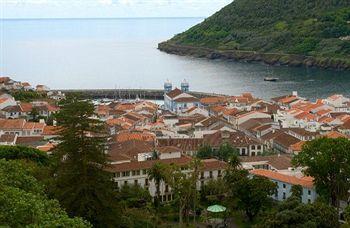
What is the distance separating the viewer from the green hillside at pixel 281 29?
138 m

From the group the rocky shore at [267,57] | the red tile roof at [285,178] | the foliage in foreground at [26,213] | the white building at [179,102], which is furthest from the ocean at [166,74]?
the foliage in foreground at [26,213]

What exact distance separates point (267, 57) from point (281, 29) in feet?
44.3

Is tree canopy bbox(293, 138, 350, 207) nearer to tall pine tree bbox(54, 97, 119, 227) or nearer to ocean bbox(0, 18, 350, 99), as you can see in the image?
tall pine tree bbox(54, 97, 119, 227)

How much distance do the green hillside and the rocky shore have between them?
1373 mm

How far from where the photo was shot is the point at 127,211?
30.8 metres

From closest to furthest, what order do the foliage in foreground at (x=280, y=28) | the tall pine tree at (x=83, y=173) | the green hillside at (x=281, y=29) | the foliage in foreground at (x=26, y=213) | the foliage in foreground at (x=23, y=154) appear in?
the foliage in foreground at (x=26, y=213) → the tall pine tree at (x=83, y=173) → the foliage in foreground at (x=23, y=154) → the green hillside at (x=281, y=29) → the foliage in foreground at (x=280, y=28)

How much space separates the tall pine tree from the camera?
84.2 ft

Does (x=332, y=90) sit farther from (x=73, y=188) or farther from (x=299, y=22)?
(x=73, y=188)

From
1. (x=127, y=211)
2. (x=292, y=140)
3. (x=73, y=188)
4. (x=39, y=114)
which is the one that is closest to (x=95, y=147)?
(x=73, y=188)

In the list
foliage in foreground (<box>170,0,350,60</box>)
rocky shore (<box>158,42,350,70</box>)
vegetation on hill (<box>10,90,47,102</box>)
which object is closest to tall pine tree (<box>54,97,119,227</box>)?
vegetation on hill (<box>10,90,47,102</box>)

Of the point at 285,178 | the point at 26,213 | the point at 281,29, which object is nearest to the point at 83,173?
the point at 26,213

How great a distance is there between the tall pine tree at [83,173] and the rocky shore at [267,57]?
346 ft

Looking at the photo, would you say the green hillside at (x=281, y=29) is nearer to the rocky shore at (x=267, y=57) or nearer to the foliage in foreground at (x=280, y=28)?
the foliage in foreground at (x=280, y=28)

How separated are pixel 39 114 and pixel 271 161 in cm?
2910
